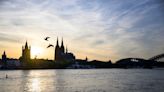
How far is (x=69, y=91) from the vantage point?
5312cm

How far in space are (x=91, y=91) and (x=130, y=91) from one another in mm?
5953

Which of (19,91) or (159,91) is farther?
(19,91)

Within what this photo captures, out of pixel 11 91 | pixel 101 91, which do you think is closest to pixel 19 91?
pixel 11 91

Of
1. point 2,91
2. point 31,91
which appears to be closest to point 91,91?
point 31,91

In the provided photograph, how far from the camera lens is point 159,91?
5084 centimetres

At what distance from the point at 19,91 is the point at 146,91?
2031cm

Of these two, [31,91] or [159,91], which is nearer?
[159,91]

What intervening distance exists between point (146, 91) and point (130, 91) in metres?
2.49

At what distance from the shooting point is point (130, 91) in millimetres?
50969

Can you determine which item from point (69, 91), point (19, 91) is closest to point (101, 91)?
point (69, 91)

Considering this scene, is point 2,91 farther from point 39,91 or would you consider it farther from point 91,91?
point 91,91

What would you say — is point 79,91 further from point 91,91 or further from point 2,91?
point 2,91

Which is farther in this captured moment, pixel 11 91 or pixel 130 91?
pixel 11 91

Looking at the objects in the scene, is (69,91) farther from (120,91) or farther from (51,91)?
(120,91)
